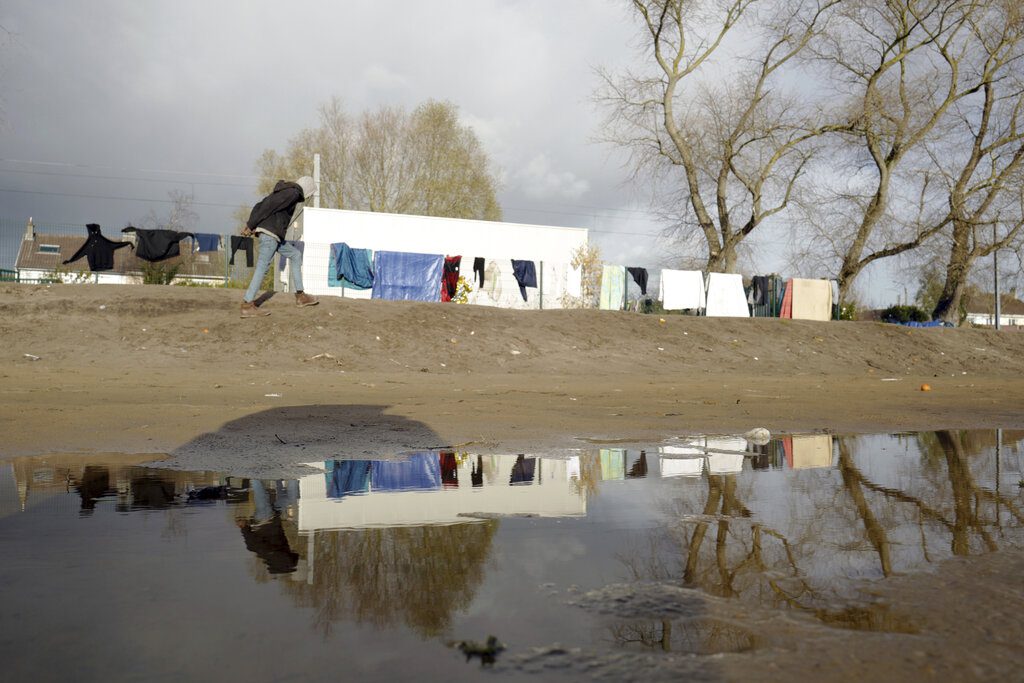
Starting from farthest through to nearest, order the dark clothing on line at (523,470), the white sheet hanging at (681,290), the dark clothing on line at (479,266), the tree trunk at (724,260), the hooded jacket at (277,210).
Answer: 1. the tree trunk at (724,260)
2. the dark clothing on line at (479,266)
3. the white sheet hanging at (681,290)
4. the hooded jacket at (277,210)
5. the dark clothing on line at (523,470)

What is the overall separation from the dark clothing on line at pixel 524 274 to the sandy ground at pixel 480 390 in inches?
321

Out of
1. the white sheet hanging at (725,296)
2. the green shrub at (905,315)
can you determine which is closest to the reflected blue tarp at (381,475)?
the white sheet hanging at (725,296)

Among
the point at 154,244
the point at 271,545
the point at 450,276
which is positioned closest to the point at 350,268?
the point at 450,276

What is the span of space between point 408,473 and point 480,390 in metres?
5.26

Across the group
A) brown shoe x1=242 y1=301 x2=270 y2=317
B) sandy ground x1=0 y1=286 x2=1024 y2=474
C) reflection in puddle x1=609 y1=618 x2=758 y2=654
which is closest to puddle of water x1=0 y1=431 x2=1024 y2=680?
reflection in puddle x1=609 y1=618 x2=758 y2=654

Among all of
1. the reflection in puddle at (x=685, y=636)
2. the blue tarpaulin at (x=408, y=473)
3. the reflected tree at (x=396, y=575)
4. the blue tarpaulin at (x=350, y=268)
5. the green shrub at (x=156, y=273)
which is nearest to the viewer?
the reflection in puddle at (x=685, y=636)

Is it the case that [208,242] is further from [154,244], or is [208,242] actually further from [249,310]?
[249,310]

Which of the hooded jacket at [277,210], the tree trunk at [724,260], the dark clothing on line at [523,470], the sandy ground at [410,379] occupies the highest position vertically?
the tree trunk at [724,260]

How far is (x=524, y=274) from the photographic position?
83.1 ft

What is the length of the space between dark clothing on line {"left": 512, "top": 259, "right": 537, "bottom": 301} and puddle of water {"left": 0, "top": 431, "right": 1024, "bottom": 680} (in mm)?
20530

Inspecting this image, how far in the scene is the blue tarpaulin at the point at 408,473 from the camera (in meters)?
4.01

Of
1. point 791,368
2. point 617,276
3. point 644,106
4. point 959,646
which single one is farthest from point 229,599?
point 644,106

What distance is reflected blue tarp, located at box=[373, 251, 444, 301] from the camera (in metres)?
22.5

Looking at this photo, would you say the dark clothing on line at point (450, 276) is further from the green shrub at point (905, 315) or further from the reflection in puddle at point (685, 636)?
the green shrub at point (905, 315)
